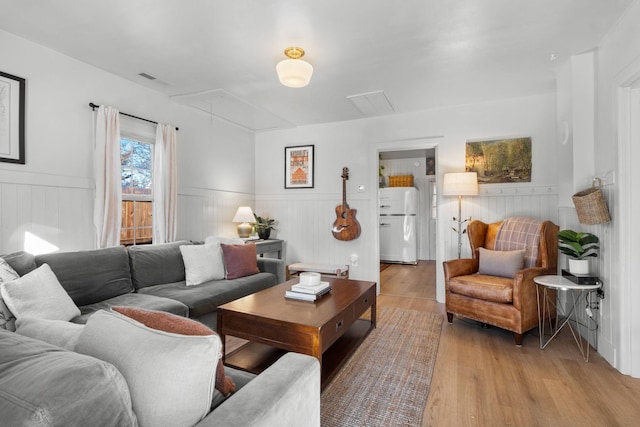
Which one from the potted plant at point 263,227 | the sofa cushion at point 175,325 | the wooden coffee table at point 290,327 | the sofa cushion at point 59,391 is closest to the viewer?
the sofa cushion at point 59,391

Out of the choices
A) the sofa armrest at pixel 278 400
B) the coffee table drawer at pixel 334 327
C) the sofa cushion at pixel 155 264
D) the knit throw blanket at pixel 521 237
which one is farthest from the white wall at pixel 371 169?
the sofa armrest at pixel 278 400

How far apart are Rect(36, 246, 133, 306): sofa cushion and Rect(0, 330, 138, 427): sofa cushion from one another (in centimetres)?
185

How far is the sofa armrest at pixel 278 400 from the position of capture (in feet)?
2.62

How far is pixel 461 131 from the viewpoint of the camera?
154 inches

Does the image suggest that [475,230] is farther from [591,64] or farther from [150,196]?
[150,196]

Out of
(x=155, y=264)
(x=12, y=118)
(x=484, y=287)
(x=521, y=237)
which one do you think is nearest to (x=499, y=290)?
(x=484, y=287)

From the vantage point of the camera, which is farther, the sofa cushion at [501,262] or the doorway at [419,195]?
the doorway at [419,195]

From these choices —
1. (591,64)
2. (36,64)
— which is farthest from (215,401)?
(591,64)

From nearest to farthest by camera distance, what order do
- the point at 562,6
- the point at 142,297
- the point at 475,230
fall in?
the point at 562,6, the point at 142,297, the point at 475,230

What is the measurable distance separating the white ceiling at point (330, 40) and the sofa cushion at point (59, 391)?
2.09 m

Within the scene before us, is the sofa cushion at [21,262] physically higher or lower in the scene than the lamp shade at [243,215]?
lower

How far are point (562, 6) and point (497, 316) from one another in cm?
230

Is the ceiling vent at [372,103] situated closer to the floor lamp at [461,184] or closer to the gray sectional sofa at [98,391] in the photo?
the floor lamp at [461,184]

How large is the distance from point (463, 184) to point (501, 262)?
0.97 meters
